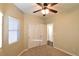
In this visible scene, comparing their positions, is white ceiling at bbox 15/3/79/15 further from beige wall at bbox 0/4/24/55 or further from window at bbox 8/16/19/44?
window at bbox 8/16/19/44

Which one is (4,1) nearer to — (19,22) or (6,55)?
(19,22)

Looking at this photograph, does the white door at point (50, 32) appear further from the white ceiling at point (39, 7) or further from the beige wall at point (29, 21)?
the white ceiling at point (39, 7)

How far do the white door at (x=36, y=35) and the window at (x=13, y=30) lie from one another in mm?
162

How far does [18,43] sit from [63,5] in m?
0.73

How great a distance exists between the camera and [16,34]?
162 cm

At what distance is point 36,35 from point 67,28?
1.31 ft

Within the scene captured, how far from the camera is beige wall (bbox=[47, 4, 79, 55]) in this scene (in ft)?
5.16

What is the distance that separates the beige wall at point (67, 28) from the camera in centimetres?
157

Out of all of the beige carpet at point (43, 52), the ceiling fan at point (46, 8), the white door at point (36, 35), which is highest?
the ceiling fan at point (46, 8)

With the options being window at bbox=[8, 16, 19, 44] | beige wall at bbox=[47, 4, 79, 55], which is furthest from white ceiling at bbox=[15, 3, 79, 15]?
window at bbox=[8, 16, 19, 44]

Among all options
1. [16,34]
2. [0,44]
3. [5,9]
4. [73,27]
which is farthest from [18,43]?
[73,27]

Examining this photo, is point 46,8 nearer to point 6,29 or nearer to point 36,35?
point 36,35

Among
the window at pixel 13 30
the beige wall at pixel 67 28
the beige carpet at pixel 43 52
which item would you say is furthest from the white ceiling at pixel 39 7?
the beige carpet at pixel 43 52

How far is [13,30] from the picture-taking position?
1.58m
